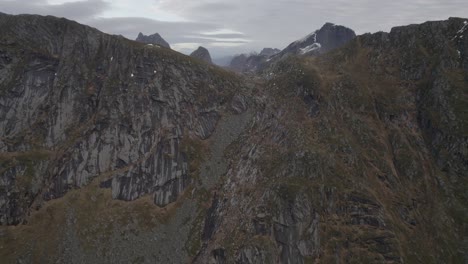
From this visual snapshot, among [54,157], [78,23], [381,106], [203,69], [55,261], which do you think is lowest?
[55,261]


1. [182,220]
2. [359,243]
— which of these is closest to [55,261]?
[182,220]

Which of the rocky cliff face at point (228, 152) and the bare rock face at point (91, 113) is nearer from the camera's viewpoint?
the rocky cliff face at point (228, 152)

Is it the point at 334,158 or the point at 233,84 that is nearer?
the point at 334,158

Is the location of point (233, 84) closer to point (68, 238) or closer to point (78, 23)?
point (78, 23)

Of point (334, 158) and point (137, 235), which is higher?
point (334, 158)

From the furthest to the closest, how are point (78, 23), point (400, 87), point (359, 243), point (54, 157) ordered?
point (78, 23)
point (400, 87)
point (54, 157)
point (359, 243)

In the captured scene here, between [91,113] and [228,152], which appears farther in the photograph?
[91,113]

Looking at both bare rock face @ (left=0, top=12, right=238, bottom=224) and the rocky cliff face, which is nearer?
the rocky cliff face

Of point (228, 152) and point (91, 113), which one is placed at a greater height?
point (91, 113)
